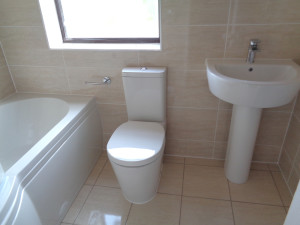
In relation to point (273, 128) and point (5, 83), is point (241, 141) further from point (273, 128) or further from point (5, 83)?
point (5, 83)

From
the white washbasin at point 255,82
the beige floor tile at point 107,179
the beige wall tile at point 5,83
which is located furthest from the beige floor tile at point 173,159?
the beige wall tile at point 5,83

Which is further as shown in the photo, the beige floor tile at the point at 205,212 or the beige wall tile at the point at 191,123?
the beige wall tile at the point at 191,123

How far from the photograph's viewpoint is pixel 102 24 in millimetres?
1845

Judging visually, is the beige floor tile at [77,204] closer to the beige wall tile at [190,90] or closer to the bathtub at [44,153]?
the bathtub at [44,153]

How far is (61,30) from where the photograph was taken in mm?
1872

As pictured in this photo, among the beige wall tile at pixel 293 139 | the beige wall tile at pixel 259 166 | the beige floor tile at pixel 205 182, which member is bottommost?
the beige floor tile at pixel 205 182

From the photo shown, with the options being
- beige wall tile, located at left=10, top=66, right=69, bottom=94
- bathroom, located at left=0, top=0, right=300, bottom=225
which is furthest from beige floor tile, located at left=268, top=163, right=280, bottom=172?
beige wall tile, located at left=10, top=66, right=69, bottom=94

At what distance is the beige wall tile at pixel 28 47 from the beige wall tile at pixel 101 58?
0.10 m

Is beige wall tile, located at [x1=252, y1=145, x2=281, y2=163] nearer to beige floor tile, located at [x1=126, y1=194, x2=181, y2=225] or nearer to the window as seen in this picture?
beige floor tile, located at [x1=126, y1=194, x2=181, y2=225]

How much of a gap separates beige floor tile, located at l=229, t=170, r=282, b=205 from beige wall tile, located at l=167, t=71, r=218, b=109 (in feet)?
2.06

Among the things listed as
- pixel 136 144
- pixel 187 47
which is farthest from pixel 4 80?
pixel 187 47

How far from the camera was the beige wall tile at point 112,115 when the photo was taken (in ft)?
6.35

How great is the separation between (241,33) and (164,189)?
121 centimetres

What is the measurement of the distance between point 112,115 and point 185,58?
78cm
